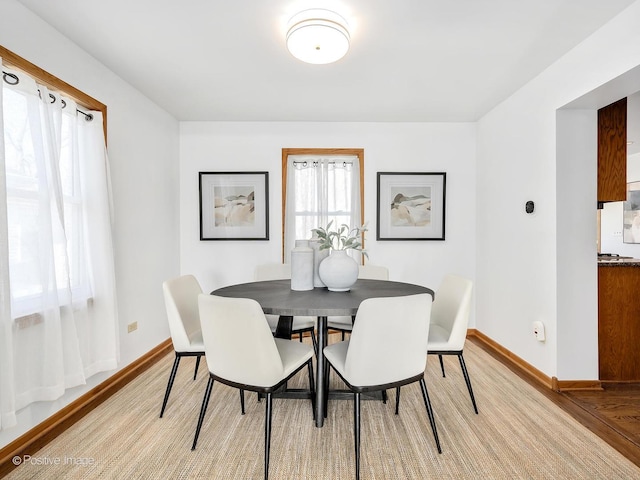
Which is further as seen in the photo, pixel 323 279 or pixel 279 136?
pixel 279 136

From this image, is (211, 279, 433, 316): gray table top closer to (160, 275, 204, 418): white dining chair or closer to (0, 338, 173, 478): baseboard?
(160, 275, 204, 418): white dining chair

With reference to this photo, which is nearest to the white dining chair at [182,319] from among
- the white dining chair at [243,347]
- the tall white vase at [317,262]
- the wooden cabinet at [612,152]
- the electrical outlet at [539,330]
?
the white dining chair at [243,347]

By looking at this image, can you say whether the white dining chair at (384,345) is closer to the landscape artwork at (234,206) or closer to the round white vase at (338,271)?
the round white vase at (338,271)

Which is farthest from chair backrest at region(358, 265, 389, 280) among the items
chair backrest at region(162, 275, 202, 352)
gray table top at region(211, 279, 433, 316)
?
chair backrest at region(162, 275, 202, 352)

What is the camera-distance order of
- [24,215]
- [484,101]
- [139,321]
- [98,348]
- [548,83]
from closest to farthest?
[24,215], [98,348], [548,83], [139,321], [484,101]

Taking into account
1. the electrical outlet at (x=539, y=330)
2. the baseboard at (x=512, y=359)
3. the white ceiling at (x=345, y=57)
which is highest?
the white ceiling at (x=345, y=57)

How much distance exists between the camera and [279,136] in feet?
12.4

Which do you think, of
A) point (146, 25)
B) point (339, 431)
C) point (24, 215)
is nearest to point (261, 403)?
point (339, 431)

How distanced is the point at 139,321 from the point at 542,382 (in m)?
3.35

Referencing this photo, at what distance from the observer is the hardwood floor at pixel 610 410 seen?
1864 mm

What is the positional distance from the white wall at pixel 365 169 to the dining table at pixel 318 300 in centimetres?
137

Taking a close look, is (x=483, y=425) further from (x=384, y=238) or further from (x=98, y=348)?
(x=98, y=348)

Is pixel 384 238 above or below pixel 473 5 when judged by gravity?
below

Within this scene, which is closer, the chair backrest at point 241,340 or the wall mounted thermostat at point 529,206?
the chair backrest at point 241,340
